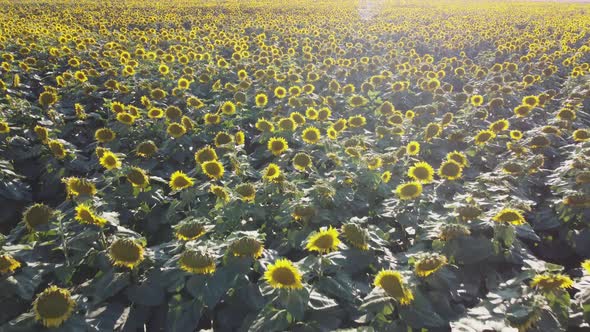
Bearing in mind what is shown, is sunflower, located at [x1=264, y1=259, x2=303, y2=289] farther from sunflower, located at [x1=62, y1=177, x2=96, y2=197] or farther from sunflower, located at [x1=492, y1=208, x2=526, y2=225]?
sunflower, located at [x1=62, y1=177, x2=96, y2=197]

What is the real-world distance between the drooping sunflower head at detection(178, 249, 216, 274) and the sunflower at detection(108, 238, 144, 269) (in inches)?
13.3

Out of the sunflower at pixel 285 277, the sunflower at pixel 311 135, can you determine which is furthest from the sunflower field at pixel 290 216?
the sunflower at pixel 311 135

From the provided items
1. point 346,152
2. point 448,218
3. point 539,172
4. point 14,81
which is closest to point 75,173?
point 14,81

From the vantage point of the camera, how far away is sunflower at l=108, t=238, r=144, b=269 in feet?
8.90

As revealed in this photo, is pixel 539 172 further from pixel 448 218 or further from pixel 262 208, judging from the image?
pixel 262 208

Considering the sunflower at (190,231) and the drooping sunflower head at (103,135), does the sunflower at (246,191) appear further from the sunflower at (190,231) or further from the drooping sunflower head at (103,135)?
the drooping sunflower head at (103,135)

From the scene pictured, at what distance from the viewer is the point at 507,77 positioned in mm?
8914

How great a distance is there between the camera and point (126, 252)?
107 inches

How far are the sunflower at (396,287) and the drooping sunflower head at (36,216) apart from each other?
244 centimetres

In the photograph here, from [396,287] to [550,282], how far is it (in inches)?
35.4

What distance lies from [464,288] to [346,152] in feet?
6.57

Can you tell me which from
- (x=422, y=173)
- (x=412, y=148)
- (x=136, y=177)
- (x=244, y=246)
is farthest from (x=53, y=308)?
(x=412, y=148)

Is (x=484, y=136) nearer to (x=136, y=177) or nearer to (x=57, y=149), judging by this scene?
(x=136, y=177)

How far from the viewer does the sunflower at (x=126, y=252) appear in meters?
2.71
